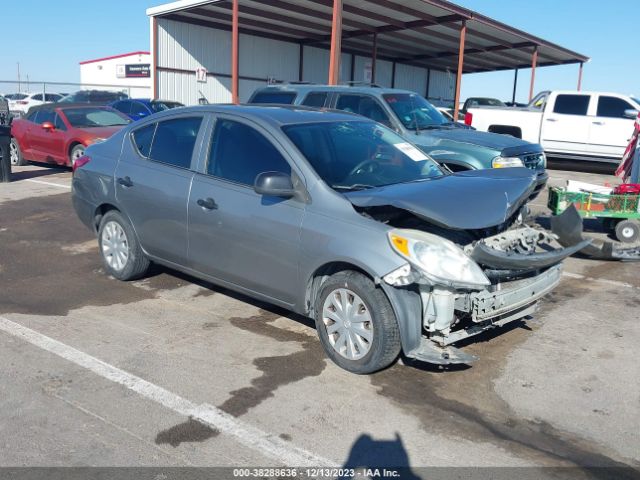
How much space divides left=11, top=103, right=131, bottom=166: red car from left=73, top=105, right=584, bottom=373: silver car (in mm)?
8078

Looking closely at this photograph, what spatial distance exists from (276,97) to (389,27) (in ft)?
53.3

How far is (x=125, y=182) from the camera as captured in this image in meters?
5.79

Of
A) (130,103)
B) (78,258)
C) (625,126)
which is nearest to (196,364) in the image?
(78,258)

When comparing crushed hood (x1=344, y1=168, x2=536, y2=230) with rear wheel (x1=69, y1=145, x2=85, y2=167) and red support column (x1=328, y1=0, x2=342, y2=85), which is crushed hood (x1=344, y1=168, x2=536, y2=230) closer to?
rear wheel (x1=69, y1=145, x2=85, y2=167)

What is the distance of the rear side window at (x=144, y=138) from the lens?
19.0 feet

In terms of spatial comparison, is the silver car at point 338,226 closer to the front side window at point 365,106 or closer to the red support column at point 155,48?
the front side window at point 365,106

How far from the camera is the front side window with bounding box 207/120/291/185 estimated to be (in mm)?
4734

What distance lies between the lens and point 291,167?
4.57 metres

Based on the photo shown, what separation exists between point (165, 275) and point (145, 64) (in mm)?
43524

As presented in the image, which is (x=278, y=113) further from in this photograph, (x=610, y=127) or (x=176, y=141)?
(x=610, y=127)

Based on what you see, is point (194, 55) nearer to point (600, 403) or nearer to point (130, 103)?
point (130, 103)

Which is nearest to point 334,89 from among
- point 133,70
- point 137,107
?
point 137,107

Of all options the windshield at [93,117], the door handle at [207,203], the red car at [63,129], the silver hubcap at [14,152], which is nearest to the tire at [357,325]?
the door handle at [207,203]

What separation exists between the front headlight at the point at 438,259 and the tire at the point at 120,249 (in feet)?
9.54
